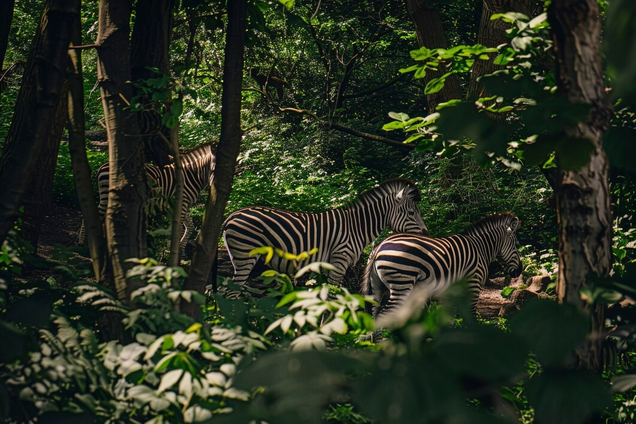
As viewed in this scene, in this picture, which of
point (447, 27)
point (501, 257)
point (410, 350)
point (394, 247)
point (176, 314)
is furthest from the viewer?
point (447, 27)

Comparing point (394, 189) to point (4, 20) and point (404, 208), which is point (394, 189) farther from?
point (4, 20)

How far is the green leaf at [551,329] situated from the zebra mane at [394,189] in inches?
300

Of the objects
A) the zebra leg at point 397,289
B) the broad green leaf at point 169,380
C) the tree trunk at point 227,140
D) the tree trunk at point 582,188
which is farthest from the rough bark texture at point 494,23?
the broad green leaf at point 169,380

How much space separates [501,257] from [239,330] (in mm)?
6958

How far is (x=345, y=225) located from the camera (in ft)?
28.9

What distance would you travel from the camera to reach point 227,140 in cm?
365

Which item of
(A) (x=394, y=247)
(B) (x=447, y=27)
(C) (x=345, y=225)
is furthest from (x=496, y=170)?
(A) (x=394, y=247)

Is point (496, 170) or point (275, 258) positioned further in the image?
point (496, 170)

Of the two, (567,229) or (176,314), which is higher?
(567,229)

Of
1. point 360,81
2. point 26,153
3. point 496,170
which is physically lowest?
point 26,153

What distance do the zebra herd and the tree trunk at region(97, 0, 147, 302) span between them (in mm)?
4128

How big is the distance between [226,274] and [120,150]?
7281 mm

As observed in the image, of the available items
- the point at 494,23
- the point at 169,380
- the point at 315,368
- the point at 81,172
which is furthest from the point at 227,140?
the point at 494,23

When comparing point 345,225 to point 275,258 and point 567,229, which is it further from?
point 567,229
